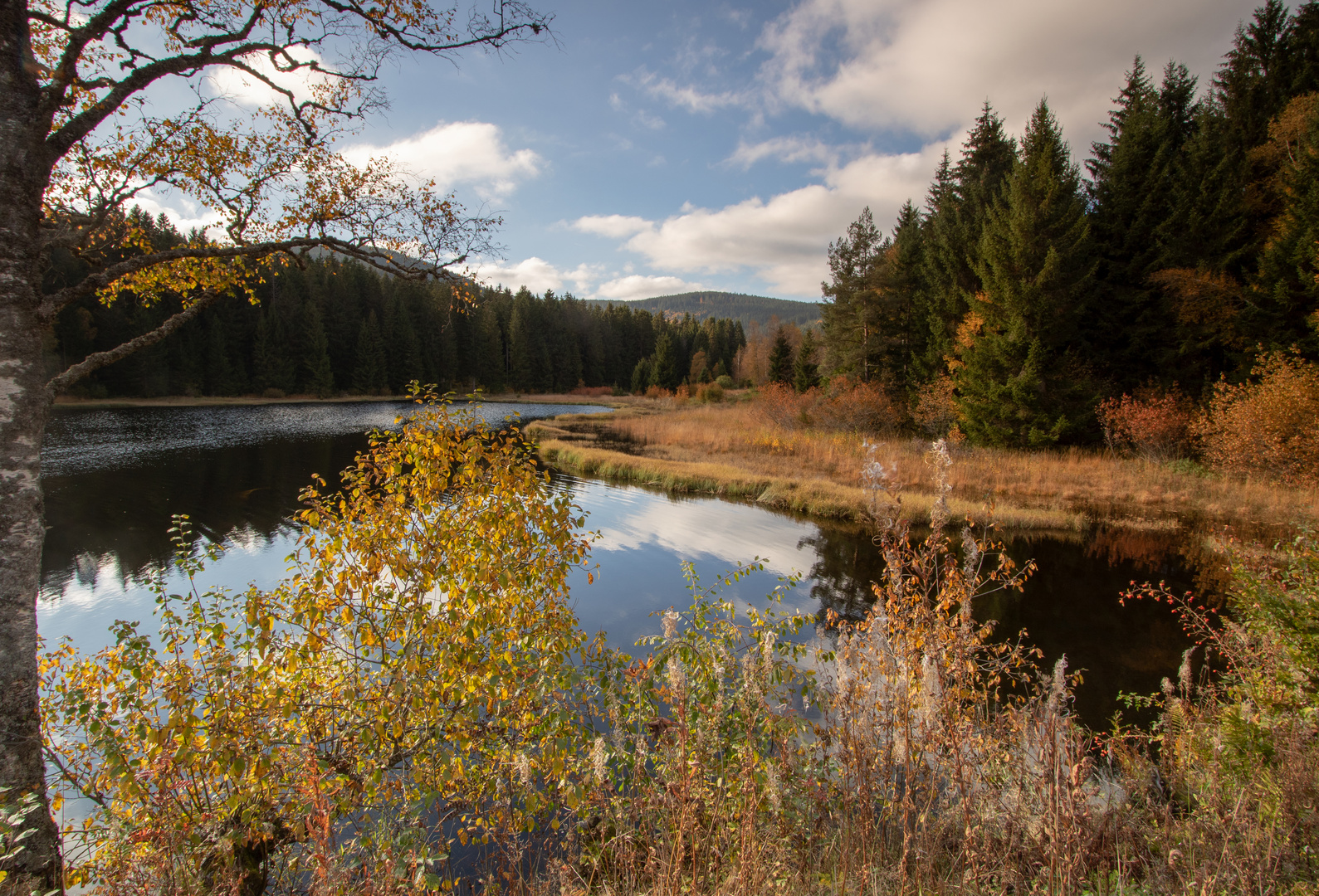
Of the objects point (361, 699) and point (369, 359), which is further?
point (369, 359)

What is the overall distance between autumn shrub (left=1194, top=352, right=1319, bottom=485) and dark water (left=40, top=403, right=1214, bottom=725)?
15.6 ft

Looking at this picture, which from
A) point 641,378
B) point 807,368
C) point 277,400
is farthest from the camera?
point 641,378

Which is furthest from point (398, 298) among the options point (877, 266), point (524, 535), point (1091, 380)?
point (524, 535)

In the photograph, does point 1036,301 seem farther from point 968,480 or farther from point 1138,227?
point 968,480

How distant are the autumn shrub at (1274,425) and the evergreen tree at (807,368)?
86.7 feet

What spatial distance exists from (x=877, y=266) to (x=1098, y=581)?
74.1ft

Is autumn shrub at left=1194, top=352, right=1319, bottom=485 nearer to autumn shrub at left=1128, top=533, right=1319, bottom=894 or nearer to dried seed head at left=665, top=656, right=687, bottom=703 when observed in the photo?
autumn shrub at left=1128, top=533, right=1319, bottom=894

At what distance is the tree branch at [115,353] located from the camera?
11.0 feet

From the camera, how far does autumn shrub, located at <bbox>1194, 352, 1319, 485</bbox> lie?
49.4 ft

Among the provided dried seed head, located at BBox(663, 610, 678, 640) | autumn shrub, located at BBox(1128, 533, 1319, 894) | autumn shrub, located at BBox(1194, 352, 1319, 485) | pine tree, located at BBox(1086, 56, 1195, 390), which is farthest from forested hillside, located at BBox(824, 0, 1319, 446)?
dried seed head, located at BBox(663, 610, 678, 640)

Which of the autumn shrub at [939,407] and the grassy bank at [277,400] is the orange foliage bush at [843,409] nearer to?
the autumn shrub at [939,407]

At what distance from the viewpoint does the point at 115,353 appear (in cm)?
398

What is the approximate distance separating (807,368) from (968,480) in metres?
25.6

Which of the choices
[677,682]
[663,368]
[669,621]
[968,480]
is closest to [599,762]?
[669,621]
